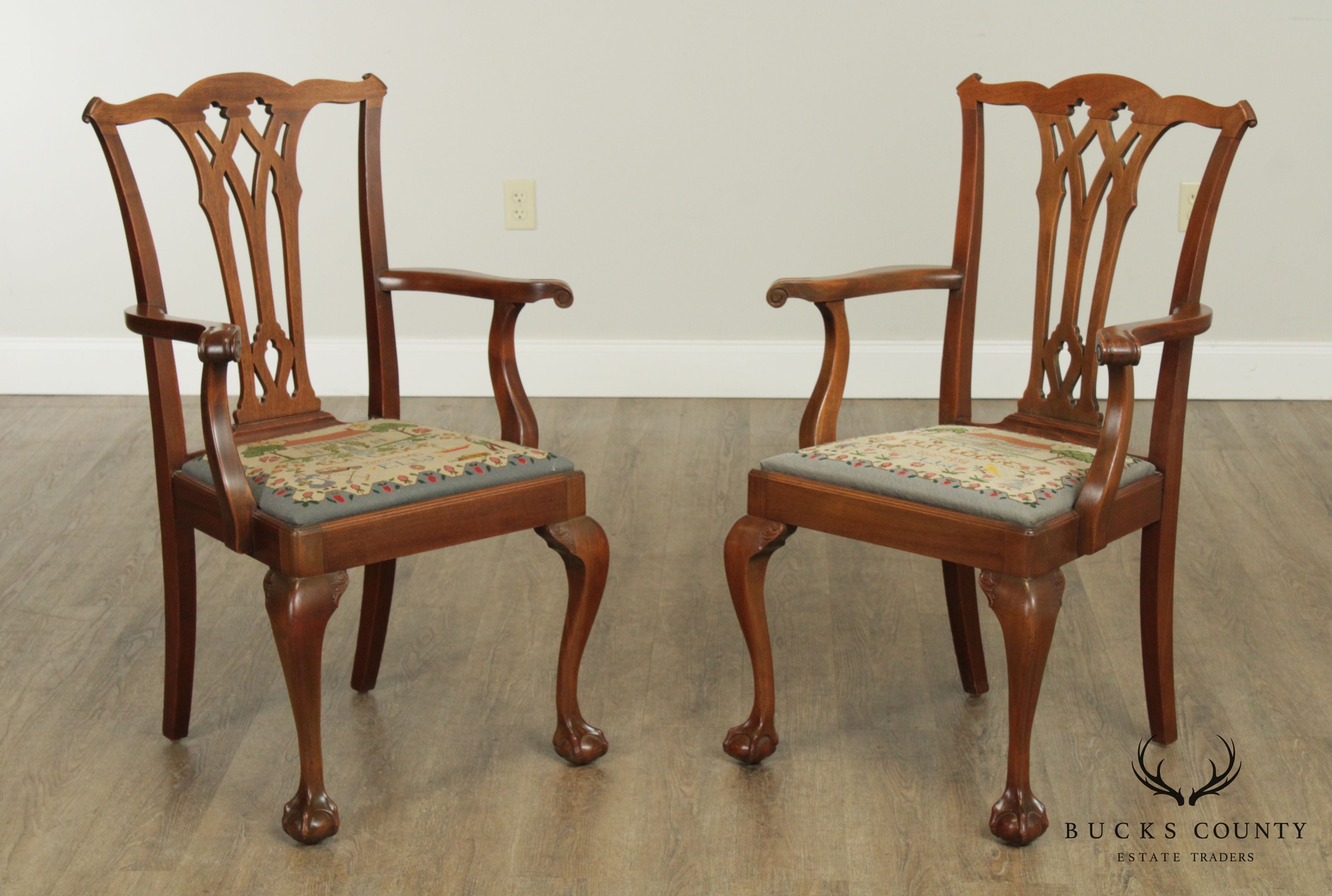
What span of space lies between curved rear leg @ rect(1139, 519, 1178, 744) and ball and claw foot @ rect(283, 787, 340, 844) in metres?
1.01

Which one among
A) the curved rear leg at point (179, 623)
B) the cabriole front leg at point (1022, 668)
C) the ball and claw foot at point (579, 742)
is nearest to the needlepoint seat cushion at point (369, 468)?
the curved rear leg at point (179, 623)

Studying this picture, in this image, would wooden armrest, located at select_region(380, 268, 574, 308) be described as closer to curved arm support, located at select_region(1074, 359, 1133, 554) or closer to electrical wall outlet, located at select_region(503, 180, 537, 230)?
curved arm support, located at select_region(1074, 359, 1133, 554)

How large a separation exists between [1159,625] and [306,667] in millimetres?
1031

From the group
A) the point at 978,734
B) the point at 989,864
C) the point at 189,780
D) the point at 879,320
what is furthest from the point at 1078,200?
the point at 879,320

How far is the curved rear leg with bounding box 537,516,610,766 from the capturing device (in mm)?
1575

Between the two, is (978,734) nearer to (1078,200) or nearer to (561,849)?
(561,849)

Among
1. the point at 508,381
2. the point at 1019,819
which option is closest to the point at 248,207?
the point at 508,381

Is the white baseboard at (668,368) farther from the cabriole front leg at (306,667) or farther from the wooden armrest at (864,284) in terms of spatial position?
the cabriole front leg at (306,667)

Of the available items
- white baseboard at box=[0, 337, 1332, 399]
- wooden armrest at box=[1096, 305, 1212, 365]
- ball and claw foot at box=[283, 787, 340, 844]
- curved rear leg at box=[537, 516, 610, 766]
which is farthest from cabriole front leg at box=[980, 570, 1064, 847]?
white baseboard at box=[0, 337, 1332, 399]

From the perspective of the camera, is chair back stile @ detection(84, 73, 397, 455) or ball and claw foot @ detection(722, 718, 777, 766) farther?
ball and claw foot @ detection(722, 718, 777, 766)

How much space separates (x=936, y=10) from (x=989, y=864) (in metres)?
2.48

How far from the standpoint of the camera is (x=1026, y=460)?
151 centimetres

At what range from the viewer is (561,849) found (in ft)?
4.78

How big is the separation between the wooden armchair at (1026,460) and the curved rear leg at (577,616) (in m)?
0.16
